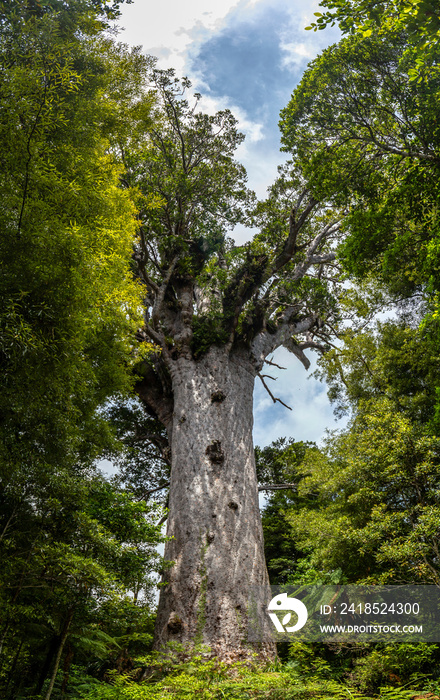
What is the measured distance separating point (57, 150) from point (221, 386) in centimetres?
498

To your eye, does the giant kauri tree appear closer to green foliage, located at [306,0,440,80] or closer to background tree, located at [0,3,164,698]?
background tree, located at [0,3,164,698]

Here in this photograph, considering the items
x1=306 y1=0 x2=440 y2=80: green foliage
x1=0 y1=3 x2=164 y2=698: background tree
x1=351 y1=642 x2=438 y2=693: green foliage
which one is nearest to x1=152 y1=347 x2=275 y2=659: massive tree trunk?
x1=0 y1=3 x2=164 y2=698: background tree

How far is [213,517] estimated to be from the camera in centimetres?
651

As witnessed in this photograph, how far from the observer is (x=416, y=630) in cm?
697

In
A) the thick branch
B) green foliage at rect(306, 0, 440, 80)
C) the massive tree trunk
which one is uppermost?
the thick branch

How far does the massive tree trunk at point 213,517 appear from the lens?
18.3 ft

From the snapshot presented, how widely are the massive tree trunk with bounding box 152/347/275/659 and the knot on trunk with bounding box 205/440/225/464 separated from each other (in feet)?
0.05

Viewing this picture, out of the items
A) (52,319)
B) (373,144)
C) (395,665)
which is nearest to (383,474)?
(395,665)

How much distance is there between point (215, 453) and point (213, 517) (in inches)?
41.2

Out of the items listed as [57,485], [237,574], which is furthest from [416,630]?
[57,485]

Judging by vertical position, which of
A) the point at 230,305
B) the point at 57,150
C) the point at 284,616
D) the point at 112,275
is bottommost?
the point at 284,616

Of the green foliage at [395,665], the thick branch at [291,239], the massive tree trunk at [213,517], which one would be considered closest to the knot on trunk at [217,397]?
the massive tree trunk at [213,517]

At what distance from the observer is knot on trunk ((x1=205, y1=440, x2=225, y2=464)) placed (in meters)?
7.15

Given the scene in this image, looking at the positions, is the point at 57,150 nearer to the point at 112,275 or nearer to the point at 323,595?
the point at 112,275
